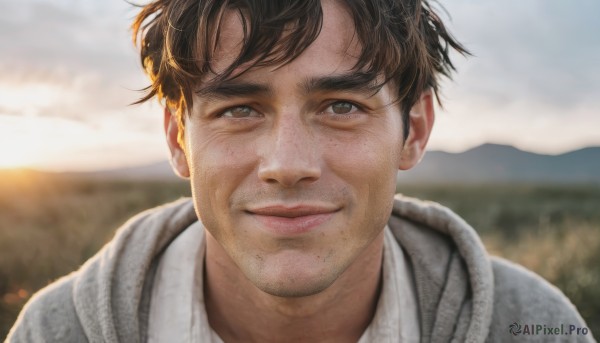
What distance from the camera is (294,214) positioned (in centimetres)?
236

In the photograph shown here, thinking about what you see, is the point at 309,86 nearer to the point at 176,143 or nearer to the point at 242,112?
the point at 242,112

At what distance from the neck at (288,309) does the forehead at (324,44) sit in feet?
3.03

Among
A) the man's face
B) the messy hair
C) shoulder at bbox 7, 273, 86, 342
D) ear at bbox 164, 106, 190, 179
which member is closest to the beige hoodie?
shoulder at bbox 7, 273, 86, 342

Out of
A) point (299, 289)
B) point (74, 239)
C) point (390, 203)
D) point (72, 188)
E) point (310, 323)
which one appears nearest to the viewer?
point (299, 289)

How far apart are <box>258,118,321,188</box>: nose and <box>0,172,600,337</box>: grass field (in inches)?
175

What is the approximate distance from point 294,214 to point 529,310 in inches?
50.1

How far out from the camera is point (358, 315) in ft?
9.39

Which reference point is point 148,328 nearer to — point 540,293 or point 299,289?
point 299,289

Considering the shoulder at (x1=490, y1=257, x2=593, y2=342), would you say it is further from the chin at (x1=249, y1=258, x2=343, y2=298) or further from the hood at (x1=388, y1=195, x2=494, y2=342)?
the chin at (x1=249, y1=258, x2=343, y2=298)

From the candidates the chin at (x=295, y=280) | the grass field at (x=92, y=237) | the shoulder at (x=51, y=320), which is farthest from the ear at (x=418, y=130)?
the grass field at (x=92, y=237)

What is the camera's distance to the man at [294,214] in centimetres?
238

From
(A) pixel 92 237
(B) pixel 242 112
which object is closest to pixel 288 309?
(B) pixel 242 112

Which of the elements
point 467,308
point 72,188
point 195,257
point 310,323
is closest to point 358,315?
point 310,323

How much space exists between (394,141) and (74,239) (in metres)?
7.07
